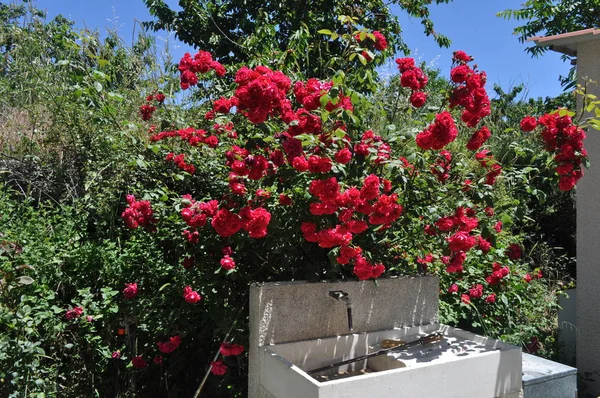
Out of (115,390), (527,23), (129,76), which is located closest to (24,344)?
(115,390)

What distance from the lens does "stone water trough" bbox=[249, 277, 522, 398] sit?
1919 mm

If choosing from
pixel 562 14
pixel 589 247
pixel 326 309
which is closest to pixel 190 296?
pixel 326 309

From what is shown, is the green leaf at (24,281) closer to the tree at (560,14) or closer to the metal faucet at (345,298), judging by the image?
the metal faucet at (345,298)

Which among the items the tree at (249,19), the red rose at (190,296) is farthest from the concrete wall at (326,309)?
the tree at (249,19)

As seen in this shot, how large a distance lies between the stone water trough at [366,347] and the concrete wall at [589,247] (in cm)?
190

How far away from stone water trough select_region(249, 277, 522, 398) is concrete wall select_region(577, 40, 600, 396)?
75.0 inches

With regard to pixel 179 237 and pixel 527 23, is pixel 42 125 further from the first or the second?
pixel 527 23

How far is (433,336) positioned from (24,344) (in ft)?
6.36

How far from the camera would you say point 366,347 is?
94.7 inches

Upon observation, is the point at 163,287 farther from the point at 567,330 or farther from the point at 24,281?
the point at 567,330

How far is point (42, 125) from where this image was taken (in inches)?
144

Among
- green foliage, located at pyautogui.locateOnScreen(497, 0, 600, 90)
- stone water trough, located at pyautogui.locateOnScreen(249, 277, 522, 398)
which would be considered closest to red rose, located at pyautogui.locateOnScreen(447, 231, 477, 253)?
stone water trough, located at pyautogui.locateOnScreen(249, 277, 522, 398)

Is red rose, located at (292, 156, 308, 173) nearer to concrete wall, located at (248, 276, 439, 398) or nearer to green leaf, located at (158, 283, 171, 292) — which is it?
concrete wall, located at (248, 276, 439, 398)

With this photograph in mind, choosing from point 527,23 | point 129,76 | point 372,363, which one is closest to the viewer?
point 372,363
